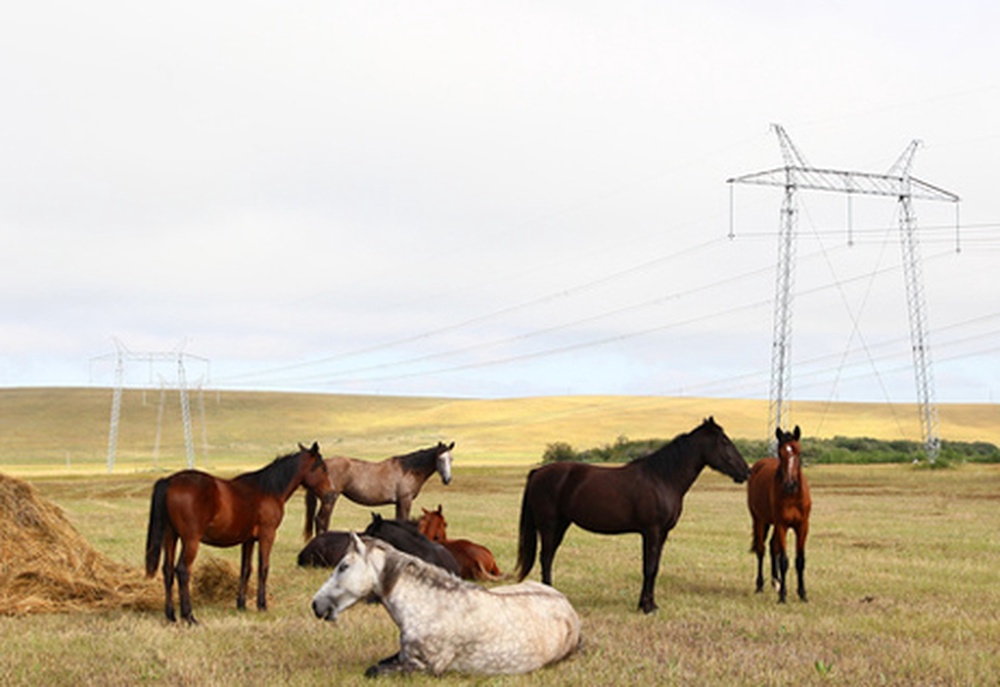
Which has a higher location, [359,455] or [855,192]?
[855,192]

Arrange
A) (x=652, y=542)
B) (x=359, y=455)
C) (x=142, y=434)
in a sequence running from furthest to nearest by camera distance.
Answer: (x=142, y=434)
(x=359, y=455)
(x=652, y=542)

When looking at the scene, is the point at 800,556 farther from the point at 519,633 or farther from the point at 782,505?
the point at 519,633

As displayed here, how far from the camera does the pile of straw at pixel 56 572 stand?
493 inches

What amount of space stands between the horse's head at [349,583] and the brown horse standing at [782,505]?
630cm

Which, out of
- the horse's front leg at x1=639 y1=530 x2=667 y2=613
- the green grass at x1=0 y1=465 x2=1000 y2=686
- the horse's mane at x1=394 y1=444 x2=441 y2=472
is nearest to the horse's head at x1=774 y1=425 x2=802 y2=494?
the green grass at x1=0 y1=465 x2=1000 y2=686

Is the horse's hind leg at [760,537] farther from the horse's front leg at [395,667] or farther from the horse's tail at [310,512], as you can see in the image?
the horse's tail at [310,512]

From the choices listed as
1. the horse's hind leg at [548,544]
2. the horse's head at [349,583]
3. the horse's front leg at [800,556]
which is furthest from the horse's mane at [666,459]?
the horse's head at [349,583]

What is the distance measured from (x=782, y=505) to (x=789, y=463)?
0.80 metres

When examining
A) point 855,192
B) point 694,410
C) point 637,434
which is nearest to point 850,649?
point 855,192

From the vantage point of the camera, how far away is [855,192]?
60.7 metres

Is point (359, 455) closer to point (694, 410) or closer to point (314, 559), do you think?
point (694, 410)

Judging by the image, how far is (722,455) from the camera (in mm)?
13430

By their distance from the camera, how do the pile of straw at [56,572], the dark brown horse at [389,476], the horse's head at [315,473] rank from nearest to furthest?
the pile of straw at [56,572] < the horse's head at [315,473] < the dark brown horse at [389,476]

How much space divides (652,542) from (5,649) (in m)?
7.36
